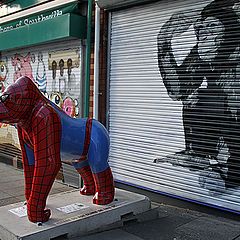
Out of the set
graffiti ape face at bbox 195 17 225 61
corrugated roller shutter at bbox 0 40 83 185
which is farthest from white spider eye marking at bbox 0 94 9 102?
corrugated roller shutter at bbox 0 40 83 185

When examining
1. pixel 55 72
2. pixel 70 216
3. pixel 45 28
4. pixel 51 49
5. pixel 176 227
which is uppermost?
pixel 45 28

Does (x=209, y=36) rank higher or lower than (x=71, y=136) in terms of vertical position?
higher

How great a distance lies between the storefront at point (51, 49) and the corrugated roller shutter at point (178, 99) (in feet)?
2.69

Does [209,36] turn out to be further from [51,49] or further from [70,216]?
[51,49]

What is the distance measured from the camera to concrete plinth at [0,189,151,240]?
3775 mm

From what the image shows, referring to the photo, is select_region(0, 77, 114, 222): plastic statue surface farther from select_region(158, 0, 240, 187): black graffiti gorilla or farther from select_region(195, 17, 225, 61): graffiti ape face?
select_region(195, 17, 225, 61): graffiti ape face

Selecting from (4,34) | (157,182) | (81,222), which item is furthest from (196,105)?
(4,34)

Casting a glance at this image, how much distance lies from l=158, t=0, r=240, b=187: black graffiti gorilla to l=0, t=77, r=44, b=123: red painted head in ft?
7.49

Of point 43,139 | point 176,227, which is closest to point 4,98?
point 43,139

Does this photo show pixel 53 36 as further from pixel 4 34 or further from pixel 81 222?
pixel 81 222

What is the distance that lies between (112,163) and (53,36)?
266 centimetres

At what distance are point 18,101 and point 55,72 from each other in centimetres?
372

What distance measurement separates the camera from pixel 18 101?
386cm

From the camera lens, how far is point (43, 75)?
25.6 ft
